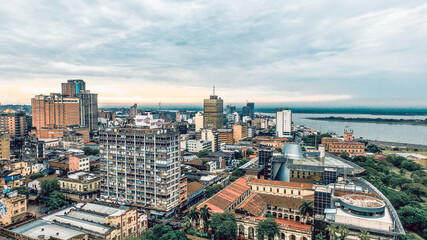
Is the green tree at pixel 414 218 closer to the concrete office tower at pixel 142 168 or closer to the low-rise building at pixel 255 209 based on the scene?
the low-rise building at pixel 255 209

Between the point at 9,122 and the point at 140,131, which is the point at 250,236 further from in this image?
the point at 9,122

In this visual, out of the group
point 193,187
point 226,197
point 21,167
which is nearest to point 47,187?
point 21,167

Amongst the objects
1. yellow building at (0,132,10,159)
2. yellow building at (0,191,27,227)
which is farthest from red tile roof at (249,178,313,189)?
yellow building at (0,132,10,159)

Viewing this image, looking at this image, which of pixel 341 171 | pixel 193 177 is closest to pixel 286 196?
pixel 341 171

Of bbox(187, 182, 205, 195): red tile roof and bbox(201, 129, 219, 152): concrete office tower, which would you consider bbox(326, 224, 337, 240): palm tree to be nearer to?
bbox(187, 182, 205, 195): red tile roof

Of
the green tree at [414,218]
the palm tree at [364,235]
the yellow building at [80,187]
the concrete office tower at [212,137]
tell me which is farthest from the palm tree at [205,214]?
the concrete office tower at [212,137]

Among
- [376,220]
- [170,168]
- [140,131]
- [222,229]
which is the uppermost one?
[140,131]

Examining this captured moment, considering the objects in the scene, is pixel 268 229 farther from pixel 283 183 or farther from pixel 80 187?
pixel 80 187
